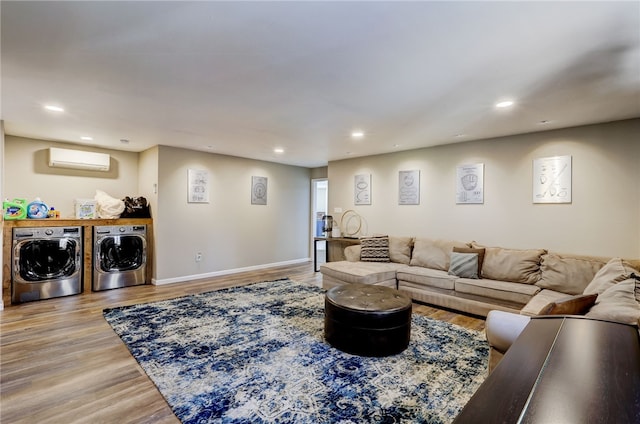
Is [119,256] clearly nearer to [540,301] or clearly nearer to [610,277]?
[540,301]

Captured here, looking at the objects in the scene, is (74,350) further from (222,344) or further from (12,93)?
(12,93)

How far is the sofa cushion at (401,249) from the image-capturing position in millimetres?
4988

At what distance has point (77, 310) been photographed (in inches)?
151

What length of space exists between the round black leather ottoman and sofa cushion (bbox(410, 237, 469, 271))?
73.3 inches

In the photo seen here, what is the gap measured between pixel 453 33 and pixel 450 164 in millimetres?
3292

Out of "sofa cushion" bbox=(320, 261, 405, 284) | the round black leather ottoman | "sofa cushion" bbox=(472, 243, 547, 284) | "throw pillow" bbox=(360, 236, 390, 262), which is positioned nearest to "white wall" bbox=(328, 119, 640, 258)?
"sofa cushion" bbox=(472, 243, 547, 284)

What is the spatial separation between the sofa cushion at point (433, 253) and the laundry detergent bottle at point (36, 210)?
18.5ft

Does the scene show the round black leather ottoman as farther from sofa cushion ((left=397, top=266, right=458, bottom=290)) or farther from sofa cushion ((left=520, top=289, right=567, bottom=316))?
sofa cushion ((left=397, top=266, right=458, bottom=290))

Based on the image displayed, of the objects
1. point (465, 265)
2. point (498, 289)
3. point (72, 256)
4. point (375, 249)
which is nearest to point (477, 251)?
point (465, 265)

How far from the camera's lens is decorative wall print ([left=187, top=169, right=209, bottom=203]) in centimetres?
545

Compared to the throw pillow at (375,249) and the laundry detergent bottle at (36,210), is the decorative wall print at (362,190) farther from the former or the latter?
the laundry detergent bottle at (36,210)

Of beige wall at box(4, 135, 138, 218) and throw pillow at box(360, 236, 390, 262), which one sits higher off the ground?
beige wall at box(4, 135, 138, 218)

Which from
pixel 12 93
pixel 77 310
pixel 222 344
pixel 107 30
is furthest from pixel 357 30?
pixel 77 310

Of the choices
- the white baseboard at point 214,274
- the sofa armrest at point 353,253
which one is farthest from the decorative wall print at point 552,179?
the white baseboard at point 214,274
